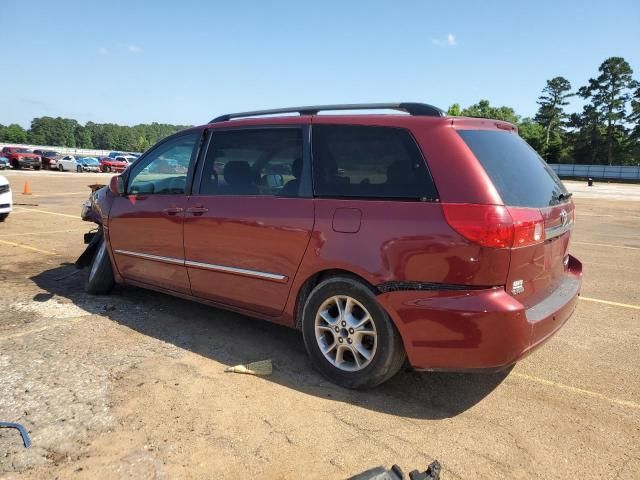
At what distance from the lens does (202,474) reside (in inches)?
98.0

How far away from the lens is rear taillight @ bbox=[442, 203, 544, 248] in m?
2.87

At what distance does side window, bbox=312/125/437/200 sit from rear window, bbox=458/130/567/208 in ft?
1.21

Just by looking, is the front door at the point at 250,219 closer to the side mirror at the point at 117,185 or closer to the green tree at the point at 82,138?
the side mirror at the point at 117,185

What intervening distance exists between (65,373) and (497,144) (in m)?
3.37

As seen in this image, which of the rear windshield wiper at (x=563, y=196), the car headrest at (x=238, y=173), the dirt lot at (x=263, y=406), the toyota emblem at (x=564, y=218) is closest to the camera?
the dirt lot at (x=263, y=406)

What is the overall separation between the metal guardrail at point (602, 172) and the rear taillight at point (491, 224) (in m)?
68.1

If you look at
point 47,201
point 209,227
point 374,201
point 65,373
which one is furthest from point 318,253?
point 47,201

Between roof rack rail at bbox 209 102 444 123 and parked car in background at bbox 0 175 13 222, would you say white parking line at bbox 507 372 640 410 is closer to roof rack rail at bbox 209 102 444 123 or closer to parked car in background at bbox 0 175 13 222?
roof rack rail at bbox 209 102 444 123

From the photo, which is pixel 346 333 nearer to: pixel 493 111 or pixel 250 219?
pixel 250 219

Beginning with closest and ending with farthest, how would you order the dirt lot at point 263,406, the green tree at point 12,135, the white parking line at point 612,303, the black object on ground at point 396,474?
the black object on ground at point 396,474, the dirt lot at point 263,406, the white parking line at point 612,303, the green tree at point 12,135

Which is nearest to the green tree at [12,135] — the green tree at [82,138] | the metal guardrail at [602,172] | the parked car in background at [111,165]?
the green tree at [82,138]

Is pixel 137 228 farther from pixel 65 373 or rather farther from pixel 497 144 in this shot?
pixel 497 144

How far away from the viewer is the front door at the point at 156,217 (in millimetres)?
4461

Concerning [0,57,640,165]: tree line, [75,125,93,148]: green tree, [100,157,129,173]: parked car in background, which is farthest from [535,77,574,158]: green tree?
[75,125,93,148]: green tree
